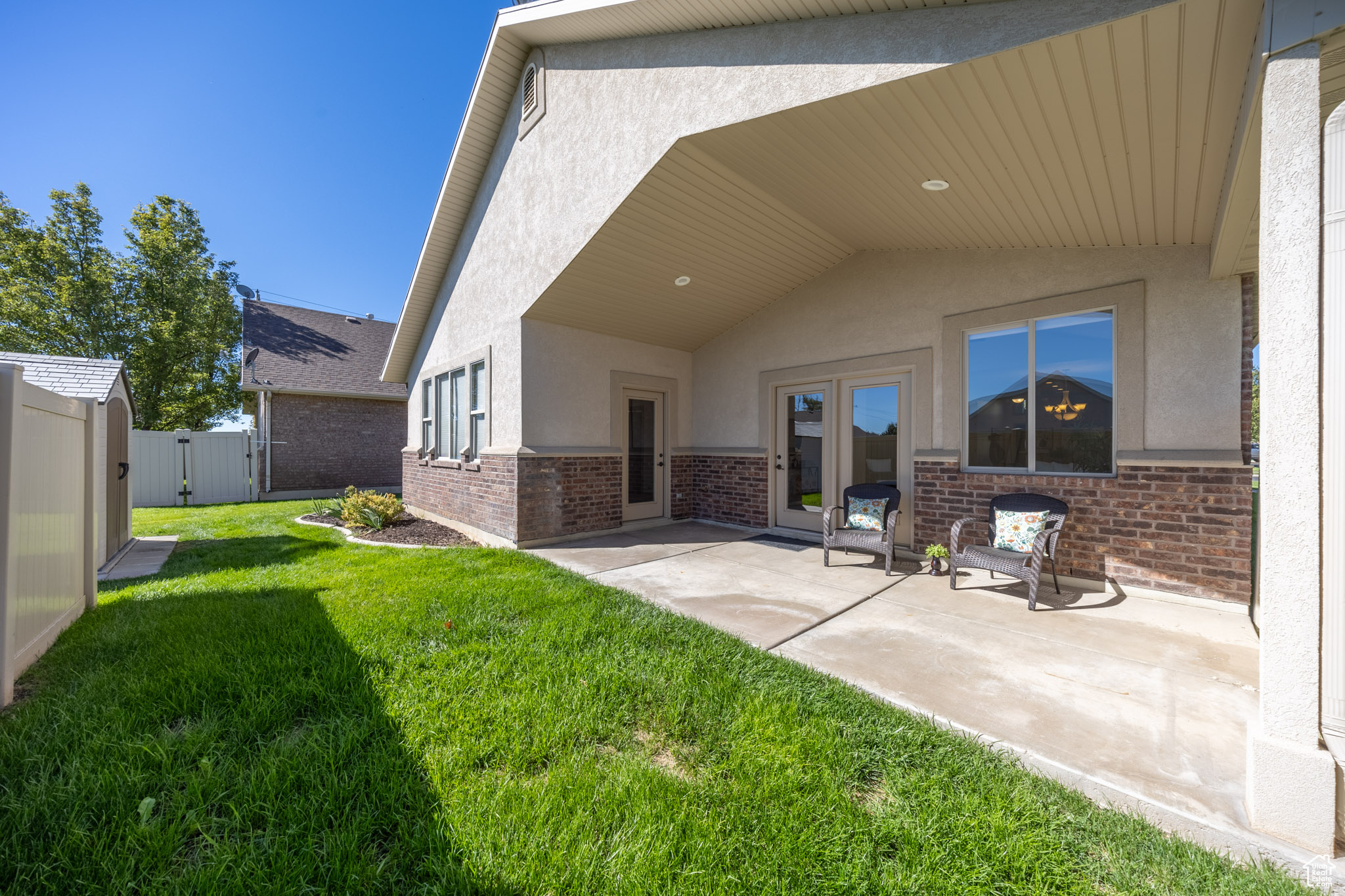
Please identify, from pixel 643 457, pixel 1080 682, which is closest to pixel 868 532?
pixel 1080 682

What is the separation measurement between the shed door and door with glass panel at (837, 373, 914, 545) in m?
9.39

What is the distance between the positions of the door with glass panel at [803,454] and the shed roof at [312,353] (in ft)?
40.9

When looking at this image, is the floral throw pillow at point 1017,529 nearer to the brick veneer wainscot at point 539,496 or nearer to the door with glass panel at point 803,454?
the door with glass panel at point 803,454

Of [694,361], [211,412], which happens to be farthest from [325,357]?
[694,361]

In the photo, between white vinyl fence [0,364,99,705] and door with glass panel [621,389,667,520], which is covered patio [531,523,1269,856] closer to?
door with glass panel [621,389,667,520]

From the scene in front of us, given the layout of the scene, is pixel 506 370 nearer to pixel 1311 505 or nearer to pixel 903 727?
pixel 903 727

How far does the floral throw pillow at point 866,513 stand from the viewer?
242 inches

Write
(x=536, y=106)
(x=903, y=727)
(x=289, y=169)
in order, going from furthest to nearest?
(x=289, y=169) → (x=536, y=106) → (x=903, y=727)

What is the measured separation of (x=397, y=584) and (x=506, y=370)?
3.40 meters

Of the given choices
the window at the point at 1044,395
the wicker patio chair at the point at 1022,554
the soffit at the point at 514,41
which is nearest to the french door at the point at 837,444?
the window at the point at 1044,395

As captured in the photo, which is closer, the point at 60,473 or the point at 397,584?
the point at 60,473

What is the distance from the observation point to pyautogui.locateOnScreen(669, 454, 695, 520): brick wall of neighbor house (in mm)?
8945

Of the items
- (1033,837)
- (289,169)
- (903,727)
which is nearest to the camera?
(1033,837)

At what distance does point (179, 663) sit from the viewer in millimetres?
3088
